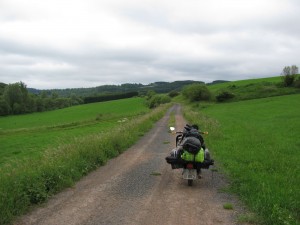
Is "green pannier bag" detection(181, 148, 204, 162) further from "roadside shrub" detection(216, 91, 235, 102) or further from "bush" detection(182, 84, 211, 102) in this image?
"bush" detection(182, 84, 211, 102)

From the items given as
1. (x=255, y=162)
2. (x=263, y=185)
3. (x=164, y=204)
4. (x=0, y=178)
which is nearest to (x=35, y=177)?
(x=0, y=178)

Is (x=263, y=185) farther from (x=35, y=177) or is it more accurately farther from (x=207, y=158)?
(x=35, y=177)

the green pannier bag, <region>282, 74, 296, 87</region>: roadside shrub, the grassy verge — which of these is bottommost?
the grassy verge

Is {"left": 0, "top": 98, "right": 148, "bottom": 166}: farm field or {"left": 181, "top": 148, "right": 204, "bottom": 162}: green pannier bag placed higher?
{"left": 181, "top": 148, "right": 204, "bottom": 162}: green pannier bag

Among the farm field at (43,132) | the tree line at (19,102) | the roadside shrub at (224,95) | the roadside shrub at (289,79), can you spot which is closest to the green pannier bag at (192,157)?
the farm field at (43,132)

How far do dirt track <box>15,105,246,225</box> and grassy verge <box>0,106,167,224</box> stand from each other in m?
0.31

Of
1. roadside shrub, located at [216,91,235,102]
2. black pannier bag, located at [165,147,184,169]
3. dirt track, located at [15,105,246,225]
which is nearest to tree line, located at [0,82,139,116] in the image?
roadside shrub, located at [216,91,235,102]

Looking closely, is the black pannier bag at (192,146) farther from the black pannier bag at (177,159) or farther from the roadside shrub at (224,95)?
the roadside shrub at (224,95)

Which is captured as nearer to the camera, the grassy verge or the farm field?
the grassy verge

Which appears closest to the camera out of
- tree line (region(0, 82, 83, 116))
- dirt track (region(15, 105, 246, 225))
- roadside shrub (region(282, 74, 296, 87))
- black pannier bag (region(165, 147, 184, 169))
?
dirt track (region(15, 105, 246, 225))

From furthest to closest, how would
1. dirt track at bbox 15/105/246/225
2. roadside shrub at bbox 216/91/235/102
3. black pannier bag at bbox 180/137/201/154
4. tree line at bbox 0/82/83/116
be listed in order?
tree line at bbox 0/82/83/116, roadside shrub at bbox 216/91/235/102, black pannier bag at bbox 180/137/201/154, dirt track at bbox 15/105/246/225

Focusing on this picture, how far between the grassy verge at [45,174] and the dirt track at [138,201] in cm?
31

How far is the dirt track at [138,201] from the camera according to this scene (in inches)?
280

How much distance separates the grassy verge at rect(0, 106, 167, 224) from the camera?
24.8 feet
